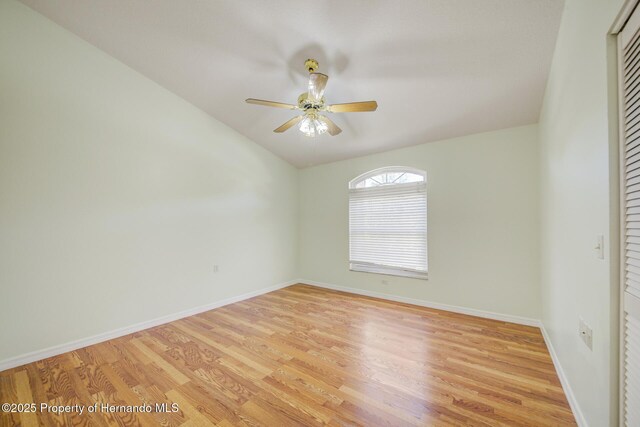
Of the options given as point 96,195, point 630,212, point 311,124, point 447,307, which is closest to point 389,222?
point 447,307

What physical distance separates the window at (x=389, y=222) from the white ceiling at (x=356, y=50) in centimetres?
95

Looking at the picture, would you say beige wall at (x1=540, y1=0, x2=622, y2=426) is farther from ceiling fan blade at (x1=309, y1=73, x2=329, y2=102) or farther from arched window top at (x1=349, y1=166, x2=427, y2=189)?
arched window top at (x1=349, y1=166, x2=427, y2=189)

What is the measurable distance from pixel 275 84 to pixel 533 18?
7.77 ft

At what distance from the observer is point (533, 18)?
1825 millimetres

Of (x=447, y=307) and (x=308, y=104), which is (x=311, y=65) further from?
(x=447, y=307)

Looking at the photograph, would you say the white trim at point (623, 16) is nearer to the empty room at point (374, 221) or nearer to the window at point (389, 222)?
the empty room at point (374, 221)

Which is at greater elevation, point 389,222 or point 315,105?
point 315,105

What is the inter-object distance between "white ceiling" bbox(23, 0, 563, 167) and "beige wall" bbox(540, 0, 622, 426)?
39cm

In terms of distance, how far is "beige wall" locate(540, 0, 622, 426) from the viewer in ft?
3.91

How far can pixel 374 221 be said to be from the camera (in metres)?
4.41

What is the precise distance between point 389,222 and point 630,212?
3184 millimetres

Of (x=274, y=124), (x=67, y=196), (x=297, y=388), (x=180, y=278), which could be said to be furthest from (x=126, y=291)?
(x=274, y=124)

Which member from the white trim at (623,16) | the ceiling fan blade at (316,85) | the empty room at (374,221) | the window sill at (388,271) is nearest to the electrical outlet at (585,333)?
the empty room at (374,221)

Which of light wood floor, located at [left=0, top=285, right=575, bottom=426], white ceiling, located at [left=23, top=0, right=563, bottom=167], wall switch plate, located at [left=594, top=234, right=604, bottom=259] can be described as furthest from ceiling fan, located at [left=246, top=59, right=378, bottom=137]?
light wood floor, located at [left=0, top=285, right=575, bottom=426]
